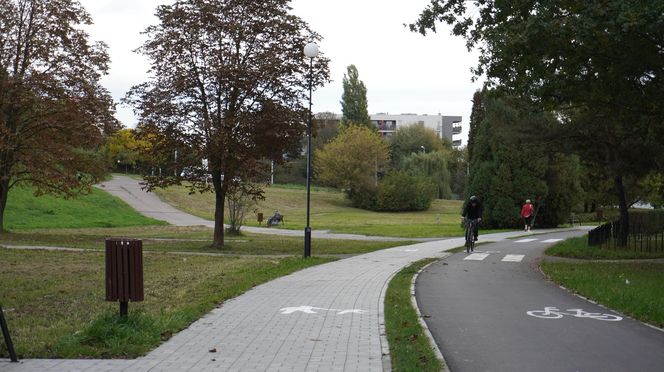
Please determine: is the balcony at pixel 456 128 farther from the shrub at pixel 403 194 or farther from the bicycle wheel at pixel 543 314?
the bicycle wheel at pixel 543 314

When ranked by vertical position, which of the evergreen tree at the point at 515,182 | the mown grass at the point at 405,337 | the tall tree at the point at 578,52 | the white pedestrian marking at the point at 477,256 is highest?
the tall tree at the point at 578,52

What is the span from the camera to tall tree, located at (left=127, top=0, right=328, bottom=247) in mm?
22812

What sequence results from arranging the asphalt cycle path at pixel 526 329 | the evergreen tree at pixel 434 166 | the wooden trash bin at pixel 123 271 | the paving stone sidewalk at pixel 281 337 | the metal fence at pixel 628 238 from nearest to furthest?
the paving stone sidewalk at pixel 281 337, the asphalt cycle path at pixel 526 329, the wooden trash bin at pixel 123 271, the metal fence at pixel 628 238, the evergreen tree at pixel 434 166

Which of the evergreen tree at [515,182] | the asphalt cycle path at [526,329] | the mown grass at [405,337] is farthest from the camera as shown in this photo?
the evergreen tree at [515,182]

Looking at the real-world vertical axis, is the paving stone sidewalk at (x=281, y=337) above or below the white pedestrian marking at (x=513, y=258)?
above

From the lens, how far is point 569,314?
381 inches

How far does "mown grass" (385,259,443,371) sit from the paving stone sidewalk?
125 millimetres

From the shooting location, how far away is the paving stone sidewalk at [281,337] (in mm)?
6125

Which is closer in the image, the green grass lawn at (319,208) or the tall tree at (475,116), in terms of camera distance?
the green grass lawn at (319,208)

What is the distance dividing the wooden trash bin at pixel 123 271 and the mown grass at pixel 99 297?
273mm

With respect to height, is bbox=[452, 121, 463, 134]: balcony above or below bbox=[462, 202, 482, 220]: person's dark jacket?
above

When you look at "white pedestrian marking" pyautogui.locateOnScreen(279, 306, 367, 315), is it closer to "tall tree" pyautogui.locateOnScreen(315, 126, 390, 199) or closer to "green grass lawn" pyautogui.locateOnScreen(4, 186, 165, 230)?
"green grass lawn" pyautogui.locateOnScreen(4, 186, 165, 230)

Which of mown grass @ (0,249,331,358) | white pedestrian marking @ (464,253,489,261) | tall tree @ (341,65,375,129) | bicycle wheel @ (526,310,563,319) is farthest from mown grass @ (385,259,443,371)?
tall tree @ (341,65,375,129)

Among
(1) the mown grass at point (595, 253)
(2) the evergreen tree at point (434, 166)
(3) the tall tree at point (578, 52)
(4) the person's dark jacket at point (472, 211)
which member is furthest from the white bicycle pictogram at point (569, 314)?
(2) the evergreen tree at point (434, 166)
